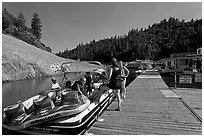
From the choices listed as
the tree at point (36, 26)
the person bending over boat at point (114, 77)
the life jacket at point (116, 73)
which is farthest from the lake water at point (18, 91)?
the tree at point (36, 26)

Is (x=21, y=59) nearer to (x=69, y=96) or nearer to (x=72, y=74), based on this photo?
(x=72, y=74)

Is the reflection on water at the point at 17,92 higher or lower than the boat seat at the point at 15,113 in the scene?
lower

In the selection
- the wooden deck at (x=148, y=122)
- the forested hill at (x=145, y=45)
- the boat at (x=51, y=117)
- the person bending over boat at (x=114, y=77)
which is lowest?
the wooden deck at (x=148, y=122)

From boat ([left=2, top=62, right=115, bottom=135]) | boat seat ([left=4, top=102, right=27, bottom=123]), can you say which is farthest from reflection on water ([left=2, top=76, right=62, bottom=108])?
boat ([left=2, top=62, right=115, bottom=135])

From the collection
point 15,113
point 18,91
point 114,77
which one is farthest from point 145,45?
point 15,113

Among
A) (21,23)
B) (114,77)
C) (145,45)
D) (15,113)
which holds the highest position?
(21,23)

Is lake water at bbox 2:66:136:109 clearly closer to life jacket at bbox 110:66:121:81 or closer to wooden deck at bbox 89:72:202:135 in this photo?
life jacket at bbox 110:66:121:81

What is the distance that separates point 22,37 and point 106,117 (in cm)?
8809

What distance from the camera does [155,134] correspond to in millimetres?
4664

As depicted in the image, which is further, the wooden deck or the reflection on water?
the reflection on water

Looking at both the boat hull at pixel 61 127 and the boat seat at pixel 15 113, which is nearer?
the boat hull at pixel 61 127

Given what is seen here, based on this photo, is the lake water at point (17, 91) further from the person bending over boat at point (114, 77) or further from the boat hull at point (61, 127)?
the person bending over boat at point (114, 77)

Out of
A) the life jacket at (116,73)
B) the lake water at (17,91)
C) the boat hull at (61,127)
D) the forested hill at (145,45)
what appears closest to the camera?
the boat hull at (61,127)

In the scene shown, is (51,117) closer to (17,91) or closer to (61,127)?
(61,127)
